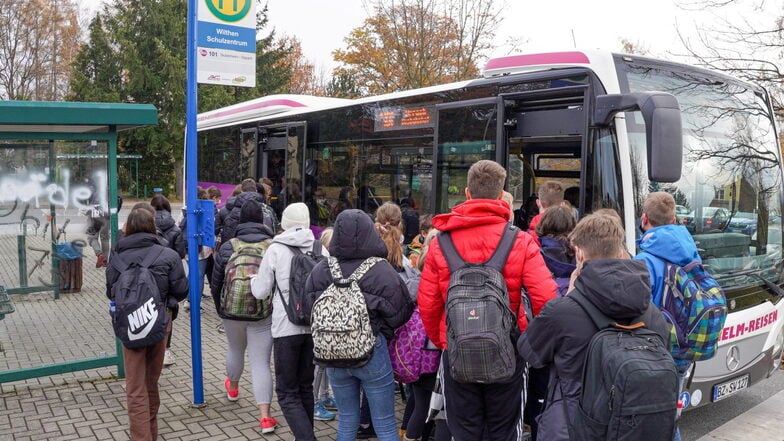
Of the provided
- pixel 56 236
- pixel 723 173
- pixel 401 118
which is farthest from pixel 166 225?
pixel 723 173

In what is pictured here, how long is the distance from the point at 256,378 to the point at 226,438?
1.59 feet

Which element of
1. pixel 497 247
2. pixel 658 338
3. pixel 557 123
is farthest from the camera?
pixel 557 123

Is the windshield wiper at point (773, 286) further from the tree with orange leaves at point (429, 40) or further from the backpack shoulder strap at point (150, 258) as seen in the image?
the tree with orange leaves at point (429, 40)

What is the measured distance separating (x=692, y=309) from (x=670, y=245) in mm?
406

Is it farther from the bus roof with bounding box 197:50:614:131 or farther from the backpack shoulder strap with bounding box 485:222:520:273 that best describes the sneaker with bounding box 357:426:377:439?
the bus roof with bounding box 197:50:614:131

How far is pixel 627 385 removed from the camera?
261 centimetres

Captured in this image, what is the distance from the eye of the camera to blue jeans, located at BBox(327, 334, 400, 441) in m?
3.90

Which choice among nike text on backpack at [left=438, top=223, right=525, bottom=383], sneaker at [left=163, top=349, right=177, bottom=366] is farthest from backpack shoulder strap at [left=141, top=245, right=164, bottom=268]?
sneaker at [left=163, top=349, right=177, bottom=366]

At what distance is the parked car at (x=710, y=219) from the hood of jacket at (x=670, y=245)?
3.57 ft

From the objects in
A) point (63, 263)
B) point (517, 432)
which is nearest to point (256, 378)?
point (517, 432)

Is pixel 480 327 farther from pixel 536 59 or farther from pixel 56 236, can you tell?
pixel 56 236

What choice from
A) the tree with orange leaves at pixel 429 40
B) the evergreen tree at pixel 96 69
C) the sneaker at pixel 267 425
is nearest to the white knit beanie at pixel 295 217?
the sneaker at pixel 267 425

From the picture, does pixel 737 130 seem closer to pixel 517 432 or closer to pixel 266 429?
pixel 517 432

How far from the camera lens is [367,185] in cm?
781
